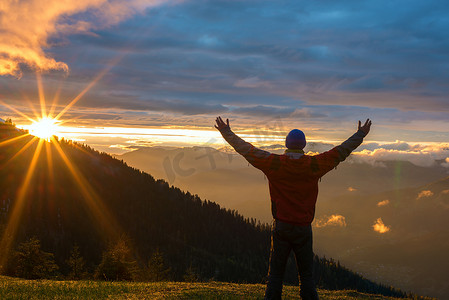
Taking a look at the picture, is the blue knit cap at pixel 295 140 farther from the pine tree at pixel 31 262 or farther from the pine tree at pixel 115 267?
the pine tree at pixel 31 262

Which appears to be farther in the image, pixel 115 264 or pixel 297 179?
pixel 115 264

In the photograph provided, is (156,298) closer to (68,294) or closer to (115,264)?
(68,294)

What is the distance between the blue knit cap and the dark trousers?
87.5 inches

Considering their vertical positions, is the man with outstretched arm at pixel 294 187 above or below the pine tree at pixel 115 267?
above

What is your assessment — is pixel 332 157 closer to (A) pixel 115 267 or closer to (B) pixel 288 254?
(B) pixel 288 254

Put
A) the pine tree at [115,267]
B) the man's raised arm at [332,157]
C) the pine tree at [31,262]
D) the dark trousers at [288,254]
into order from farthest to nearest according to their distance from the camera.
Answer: the pine tree at [31,262]
the pine tree at [115,267]
the dark trousers at [288,254]
the man's raised arm at [332,157]

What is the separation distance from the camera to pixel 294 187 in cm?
987

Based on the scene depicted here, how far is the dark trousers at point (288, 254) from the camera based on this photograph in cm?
998

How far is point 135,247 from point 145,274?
455 feet

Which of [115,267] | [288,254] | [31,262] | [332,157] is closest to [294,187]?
[332,157]

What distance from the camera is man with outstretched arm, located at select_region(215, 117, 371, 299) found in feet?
32.0

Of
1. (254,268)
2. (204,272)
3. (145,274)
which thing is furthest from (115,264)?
(254,268)

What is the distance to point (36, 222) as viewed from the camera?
563 ft

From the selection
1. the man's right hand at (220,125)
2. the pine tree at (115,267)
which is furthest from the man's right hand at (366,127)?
the pine tree at (115,267)
